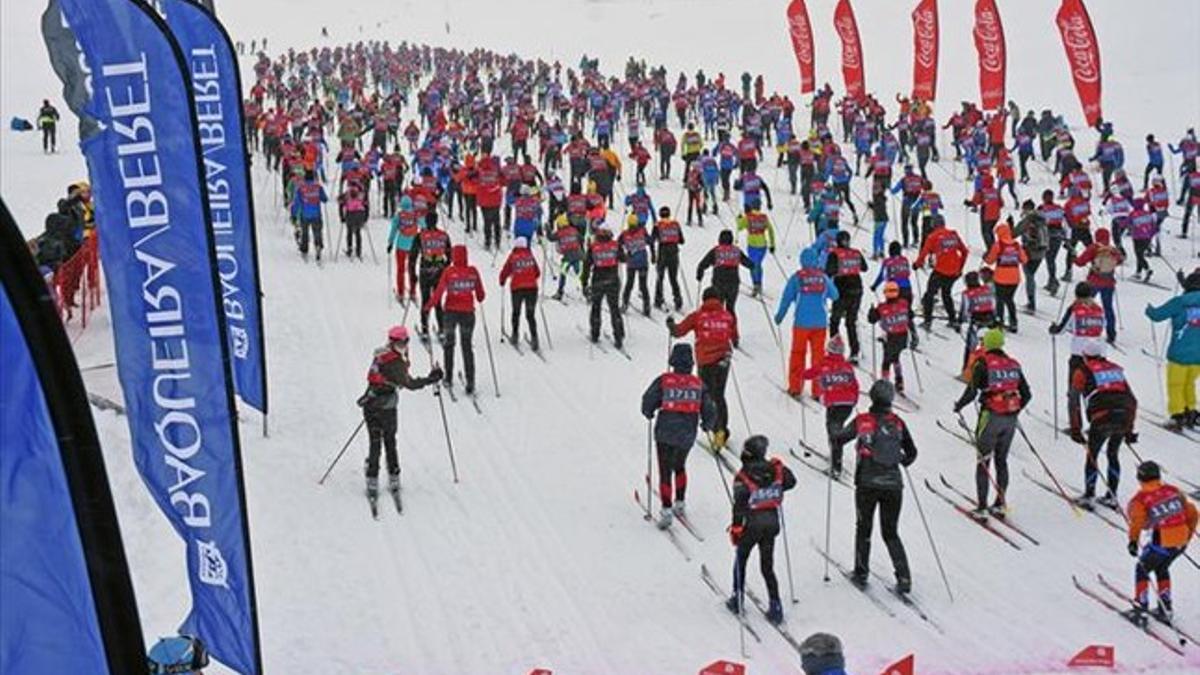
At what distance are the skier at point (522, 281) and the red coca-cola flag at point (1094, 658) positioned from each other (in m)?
9.20

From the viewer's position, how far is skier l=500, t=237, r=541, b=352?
51.4ft

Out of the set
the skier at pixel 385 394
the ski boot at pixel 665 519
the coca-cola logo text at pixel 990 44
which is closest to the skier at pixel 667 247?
the skier at pixel 385 394

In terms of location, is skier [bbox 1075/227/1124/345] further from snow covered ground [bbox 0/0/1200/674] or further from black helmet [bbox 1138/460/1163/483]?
black helmet [bbox 1138/460/1163/483]

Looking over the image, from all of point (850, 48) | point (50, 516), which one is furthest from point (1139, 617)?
point (850, 48)

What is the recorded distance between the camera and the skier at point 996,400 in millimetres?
10648

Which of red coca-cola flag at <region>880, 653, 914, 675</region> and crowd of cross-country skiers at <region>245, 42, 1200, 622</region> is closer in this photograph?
red coca-cola flag at <region>880, 653, 914, 675</region>

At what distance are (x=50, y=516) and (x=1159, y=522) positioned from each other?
8098 mm

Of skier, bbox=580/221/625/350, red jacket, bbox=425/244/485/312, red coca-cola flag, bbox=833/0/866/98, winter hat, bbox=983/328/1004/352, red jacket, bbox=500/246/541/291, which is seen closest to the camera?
winter hat, bbox=983/328/1004/352

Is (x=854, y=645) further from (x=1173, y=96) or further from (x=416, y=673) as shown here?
(x=1173, y=96)

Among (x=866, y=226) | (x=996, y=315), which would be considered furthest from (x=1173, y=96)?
(x=996, y=315)

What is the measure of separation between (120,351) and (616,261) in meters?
10.3

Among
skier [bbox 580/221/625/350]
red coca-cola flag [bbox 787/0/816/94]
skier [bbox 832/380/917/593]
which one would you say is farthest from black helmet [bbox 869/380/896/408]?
red coca-cola flag [bbox 787/0/816/94]

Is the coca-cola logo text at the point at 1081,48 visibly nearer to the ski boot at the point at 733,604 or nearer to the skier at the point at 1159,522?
the skier at the point at 1159,522

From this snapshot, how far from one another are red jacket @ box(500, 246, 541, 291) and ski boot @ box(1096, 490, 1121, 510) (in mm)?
7787
